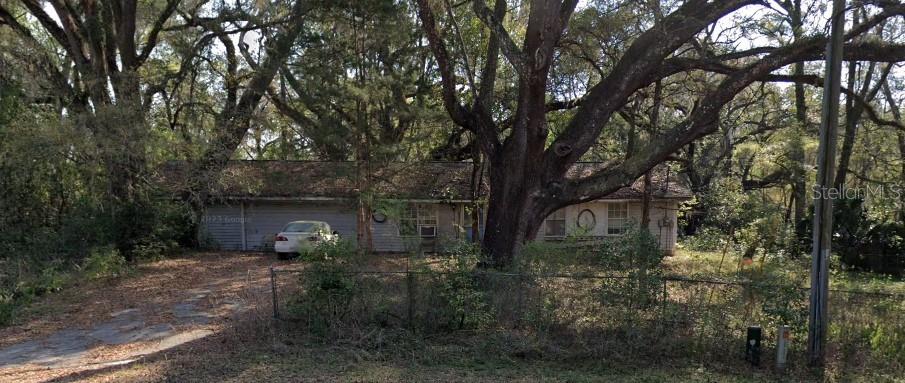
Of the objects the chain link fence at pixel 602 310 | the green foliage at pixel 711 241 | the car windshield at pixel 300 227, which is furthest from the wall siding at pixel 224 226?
the green foliage at pixel 711 241

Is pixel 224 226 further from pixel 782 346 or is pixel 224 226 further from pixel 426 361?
pixel 782 346

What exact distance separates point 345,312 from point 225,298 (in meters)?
4.97

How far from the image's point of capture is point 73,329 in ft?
31.2

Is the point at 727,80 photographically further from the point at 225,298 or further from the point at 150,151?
the point at 150,151

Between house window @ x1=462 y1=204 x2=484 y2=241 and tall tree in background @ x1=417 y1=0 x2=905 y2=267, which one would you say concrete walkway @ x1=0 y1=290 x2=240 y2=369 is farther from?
house window @ x1=462 y1=204 x2=484 y2=241

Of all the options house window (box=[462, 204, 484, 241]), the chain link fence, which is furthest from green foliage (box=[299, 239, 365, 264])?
house window (box=[462, 204, 484, 241])

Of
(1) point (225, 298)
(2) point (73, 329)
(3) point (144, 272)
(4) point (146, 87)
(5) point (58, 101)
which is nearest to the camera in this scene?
(2) point (73, 329)

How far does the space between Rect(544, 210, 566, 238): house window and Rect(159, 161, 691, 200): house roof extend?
2.12 meters

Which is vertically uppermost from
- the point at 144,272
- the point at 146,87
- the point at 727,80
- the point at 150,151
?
the point at 146,87

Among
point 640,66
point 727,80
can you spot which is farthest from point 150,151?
point 727,80

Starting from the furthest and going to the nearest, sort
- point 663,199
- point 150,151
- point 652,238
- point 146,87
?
1. point 663,199
2. point 146,87
3. point 150,151
4. point 652,238

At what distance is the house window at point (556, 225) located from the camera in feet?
71.5

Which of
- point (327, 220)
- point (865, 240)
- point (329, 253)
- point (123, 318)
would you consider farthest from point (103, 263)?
point (865, 240)

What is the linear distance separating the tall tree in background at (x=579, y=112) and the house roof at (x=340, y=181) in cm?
558
